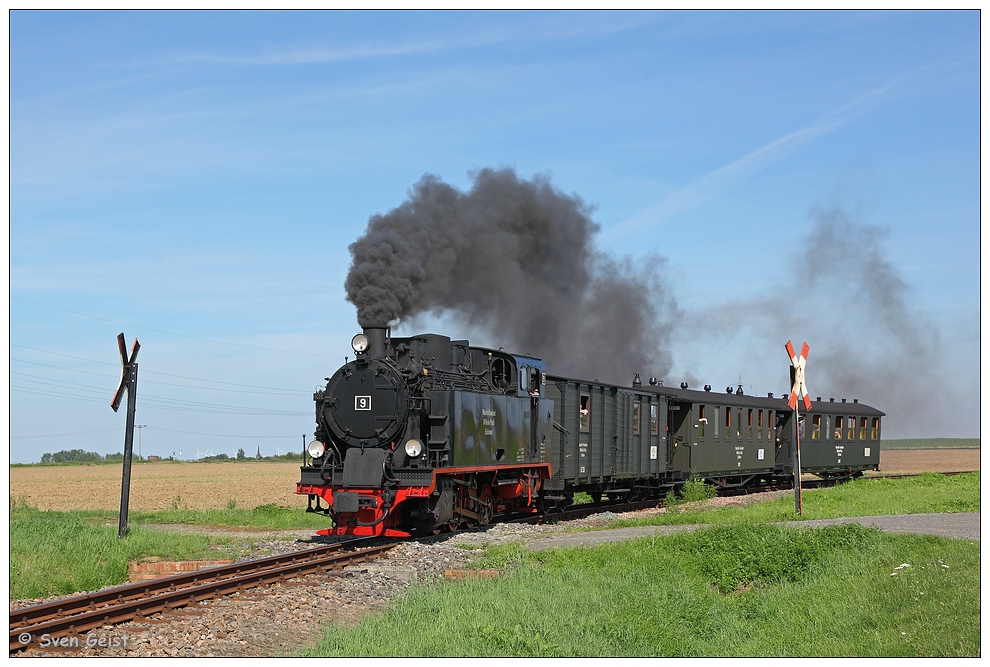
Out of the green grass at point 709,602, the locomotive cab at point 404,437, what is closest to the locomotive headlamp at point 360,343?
the locomotive cab at point 404,437

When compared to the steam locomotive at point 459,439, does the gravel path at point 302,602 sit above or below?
below

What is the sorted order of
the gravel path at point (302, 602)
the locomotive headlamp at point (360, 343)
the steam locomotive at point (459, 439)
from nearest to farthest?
the gravel path at point (302, 602)
the steam locomotive at point (459, 439)
the locomotive headlamp at point (360, 343)

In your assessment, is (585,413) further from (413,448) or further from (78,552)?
(78,552)

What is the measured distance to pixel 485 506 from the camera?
19.1 metres

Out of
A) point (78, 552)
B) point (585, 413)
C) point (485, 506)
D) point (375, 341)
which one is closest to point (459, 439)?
point (375, 341)

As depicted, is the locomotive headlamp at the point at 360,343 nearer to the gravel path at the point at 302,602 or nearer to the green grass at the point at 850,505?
the gravel path at the point at 302,602

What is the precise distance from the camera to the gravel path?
934cm

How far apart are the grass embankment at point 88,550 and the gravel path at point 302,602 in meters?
0.83

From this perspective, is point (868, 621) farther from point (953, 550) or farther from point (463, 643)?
point (463, 643)

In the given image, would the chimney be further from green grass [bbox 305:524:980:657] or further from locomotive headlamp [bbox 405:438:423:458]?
green grass [bbox 305:524:980:657]

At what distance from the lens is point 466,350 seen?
18562 mm

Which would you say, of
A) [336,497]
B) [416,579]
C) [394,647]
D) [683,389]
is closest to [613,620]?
[394,647]

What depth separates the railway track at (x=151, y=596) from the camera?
377 inches

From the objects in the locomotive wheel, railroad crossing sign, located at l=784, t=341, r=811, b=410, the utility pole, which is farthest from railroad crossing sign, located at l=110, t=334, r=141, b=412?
railroad crossing sign, located at l=784, t=341, r=811, b=410
